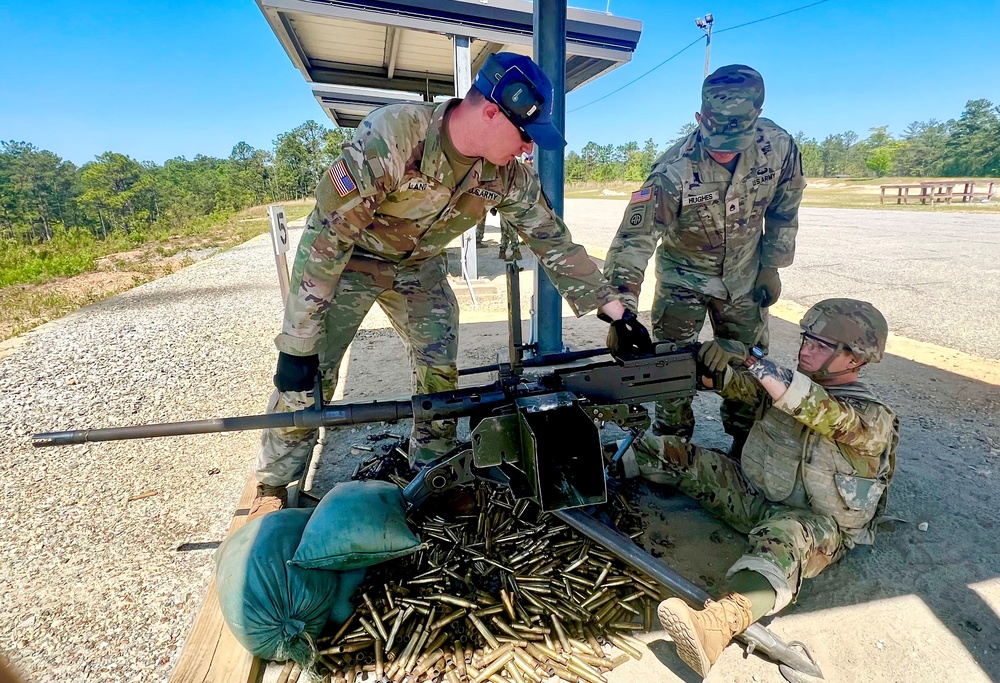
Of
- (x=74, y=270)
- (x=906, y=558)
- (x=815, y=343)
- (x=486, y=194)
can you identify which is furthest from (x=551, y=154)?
(x=74, y=270)

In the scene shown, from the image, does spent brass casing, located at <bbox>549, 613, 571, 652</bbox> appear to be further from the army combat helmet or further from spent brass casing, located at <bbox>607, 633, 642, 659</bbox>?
the army combat helmet

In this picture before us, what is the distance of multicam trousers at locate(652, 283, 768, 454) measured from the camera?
3.68 metres

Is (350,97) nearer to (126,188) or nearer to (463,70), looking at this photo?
(463,70)

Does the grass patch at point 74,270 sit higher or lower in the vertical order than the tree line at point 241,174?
lower

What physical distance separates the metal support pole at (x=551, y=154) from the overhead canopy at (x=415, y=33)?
3391 mm

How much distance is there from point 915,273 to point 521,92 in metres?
11.5

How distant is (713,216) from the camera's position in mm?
3484

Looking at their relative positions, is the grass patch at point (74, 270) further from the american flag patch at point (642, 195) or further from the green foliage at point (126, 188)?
the green foliage at point (126, 188)

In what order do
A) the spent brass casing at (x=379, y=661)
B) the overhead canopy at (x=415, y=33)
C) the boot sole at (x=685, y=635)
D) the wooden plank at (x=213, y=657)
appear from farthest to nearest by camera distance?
the overhead canopy at (x=415, y=33), the spent brass casing at (x=379, y=661), the wooden plank at (x=213, y=657), the boot sole at (x=685, y=635)

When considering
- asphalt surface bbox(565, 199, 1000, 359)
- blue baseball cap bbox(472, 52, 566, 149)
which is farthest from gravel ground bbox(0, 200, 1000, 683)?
blue baseball cap bbox(472, 52, 566, 149)

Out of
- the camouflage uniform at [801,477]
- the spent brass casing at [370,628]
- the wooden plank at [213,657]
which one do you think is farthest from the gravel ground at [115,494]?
the camouflage uniform at [801,477]

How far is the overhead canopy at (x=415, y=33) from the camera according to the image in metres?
6.74

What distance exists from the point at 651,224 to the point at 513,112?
1.50m

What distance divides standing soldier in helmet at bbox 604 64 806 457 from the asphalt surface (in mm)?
4188
